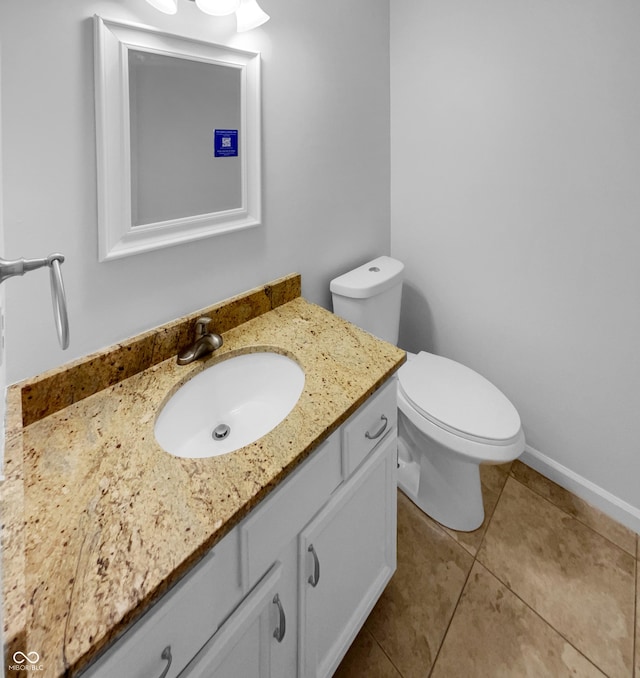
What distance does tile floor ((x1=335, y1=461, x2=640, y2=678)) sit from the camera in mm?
1172

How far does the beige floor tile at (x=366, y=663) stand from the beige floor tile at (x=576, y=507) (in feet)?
3.10

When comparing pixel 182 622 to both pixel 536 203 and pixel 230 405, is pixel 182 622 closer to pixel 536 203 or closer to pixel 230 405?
pixel 230 405

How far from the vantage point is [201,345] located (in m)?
1.09

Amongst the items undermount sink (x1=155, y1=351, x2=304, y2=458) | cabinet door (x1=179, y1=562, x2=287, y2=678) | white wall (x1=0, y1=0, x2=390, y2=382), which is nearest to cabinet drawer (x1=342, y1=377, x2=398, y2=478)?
undermount sink (x1=155, y1=351, x2=304, y2=458)

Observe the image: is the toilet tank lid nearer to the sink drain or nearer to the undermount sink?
the undermount sink

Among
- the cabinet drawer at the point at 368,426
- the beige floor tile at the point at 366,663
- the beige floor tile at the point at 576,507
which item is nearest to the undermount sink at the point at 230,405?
the cabinet drawer at the point at 368,426

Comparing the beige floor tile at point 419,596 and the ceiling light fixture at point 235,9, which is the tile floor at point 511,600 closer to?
the beige floor tile at point 419,596

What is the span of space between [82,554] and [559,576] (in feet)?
4.92

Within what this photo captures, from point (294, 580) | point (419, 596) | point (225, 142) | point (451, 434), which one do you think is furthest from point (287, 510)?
point (225, 142)

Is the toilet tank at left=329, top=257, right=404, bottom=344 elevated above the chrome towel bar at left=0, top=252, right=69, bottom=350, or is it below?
below

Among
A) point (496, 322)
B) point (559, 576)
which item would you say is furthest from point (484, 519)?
point (496, 322)

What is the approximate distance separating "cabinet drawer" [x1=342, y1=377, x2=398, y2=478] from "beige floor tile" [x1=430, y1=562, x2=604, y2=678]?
70 centimetres

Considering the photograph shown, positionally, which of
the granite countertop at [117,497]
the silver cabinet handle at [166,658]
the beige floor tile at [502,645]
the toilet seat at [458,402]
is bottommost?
the beige floor tile at [502,645]

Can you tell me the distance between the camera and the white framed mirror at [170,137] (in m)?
0.90
